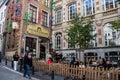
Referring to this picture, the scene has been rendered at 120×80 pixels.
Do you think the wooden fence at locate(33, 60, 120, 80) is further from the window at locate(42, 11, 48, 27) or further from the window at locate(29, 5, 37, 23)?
the window at locate(42, 11, 48, 27)

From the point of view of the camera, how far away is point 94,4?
18.3 metres

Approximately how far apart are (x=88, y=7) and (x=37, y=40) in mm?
7329

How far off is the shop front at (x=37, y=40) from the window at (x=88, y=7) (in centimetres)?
612

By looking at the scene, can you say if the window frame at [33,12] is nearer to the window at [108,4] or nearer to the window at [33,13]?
the window at [33,13]

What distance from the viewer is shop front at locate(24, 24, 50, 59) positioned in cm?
2039

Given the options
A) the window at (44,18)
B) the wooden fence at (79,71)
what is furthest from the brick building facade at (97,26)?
the wooden fence at (79,71)

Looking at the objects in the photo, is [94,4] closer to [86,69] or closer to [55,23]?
[55,23]

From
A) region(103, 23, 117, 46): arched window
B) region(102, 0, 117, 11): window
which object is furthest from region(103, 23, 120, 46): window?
region(102, 0, 117, 11): window

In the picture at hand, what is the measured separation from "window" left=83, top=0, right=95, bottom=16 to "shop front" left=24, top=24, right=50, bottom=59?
6118mm

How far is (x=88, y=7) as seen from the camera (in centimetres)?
1892

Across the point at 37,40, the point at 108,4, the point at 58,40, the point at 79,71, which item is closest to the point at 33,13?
the point at 37,40

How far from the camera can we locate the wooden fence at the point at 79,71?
9.19m

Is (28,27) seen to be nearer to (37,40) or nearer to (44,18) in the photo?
(37,40)

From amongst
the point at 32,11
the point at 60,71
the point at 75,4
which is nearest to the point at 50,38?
the point at 32,11
